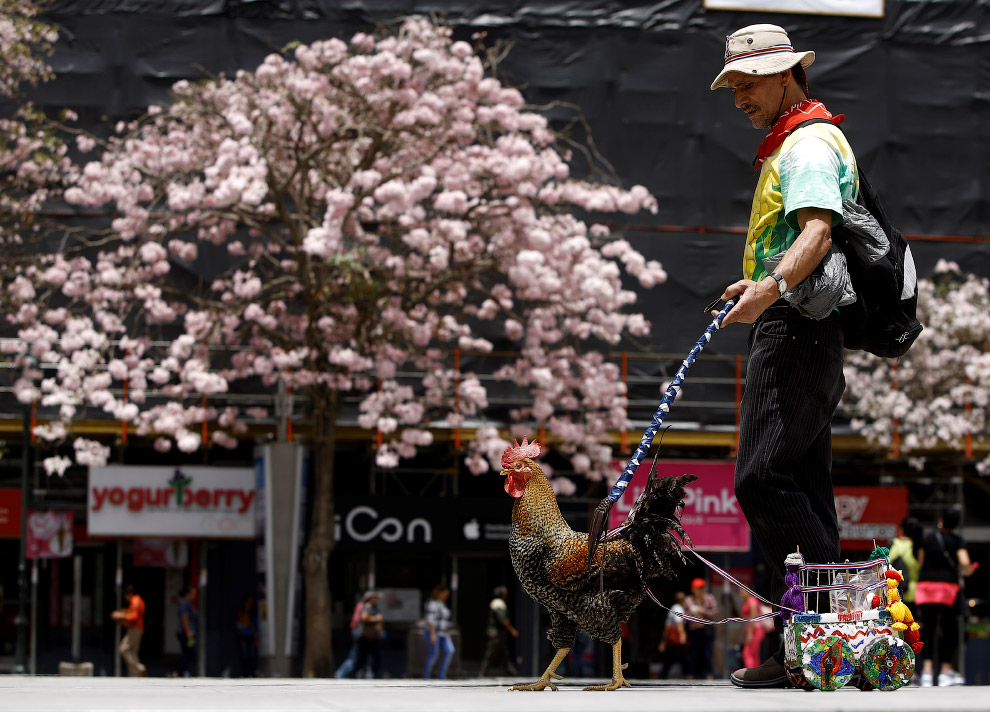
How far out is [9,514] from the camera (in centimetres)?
2355

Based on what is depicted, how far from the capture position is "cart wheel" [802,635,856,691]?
4719mm

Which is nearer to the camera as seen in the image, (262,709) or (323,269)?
(262,709)

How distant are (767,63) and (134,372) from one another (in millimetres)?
16319

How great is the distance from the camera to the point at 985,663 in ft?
75.7

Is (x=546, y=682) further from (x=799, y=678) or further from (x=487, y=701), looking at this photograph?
(x=487, y=701)

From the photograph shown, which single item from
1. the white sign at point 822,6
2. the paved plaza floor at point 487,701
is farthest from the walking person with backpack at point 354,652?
the paved plaza floor at point 487,701

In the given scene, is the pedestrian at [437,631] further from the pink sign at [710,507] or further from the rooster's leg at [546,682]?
the rooster's leg at [546,682]

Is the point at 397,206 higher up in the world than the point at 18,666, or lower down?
higher up

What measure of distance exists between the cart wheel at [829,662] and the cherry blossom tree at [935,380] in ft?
61.8

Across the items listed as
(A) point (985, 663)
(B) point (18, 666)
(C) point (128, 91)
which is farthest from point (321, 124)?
(A) point (985, 663)

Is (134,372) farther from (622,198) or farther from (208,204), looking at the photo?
(622,198)

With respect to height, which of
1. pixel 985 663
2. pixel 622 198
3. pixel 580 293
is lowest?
pixel 985 663

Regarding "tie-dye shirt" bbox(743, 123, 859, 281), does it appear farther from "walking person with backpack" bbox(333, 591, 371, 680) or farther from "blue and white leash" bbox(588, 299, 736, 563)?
"walking person with backpack" bbox(333, 591, 371, 680)

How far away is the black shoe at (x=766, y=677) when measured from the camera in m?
5.05
